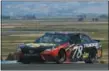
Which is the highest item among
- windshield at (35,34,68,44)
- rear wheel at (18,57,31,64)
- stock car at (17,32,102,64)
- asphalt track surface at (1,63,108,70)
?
windshield at (35,34,68,44)

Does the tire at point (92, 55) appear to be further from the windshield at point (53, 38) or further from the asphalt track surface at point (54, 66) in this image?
the windshield at point (53, 38)

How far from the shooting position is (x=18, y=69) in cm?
1702

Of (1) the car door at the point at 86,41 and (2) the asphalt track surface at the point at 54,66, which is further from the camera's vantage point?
(1) the car door at the point at 86,41

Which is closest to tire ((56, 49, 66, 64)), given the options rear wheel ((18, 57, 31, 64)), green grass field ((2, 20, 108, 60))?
green grass field ((2, 20, 108, 60))

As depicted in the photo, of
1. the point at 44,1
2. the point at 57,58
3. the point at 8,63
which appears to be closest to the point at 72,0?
the point at 44,1

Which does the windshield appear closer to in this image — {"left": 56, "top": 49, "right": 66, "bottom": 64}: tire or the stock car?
the stock car

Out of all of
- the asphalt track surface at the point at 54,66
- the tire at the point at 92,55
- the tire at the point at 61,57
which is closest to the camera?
the asphalt track surface at the point at 54,66

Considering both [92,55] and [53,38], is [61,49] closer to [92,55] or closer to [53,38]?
[53,38]

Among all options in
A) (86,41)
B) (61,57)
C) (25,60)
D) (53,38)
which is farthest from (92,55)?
(25,60)

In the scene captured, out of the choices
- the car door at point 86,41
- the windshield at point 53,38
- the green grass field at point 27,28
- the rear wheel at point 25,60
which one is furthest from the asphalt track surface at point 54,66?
the windshield at point 53,38

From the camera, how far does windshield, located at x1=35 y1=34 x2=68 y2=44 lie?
17.9 m

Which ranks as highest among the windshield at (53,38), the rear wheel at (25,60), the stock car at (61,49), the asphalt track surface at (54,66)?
the windshield at (53,38)

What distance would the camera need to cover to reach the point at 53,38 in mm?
18047

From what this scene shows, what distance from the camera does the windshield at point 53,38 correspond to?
58.6 feet
